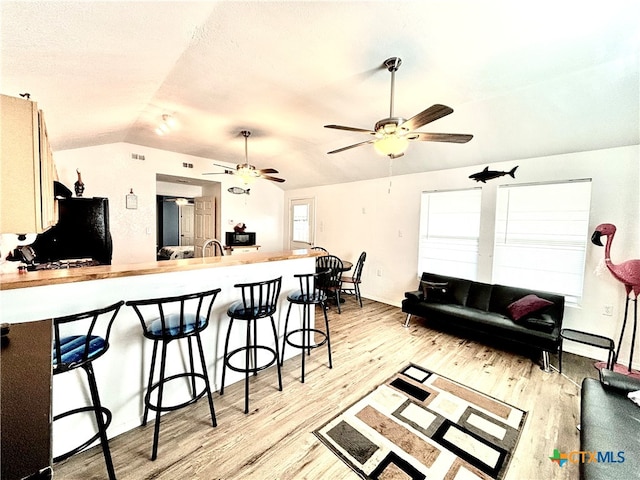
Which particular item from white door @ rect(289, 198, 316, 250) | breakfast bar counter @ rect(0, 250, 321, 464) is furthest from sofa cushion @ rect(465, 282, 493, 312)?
white door @ rect(289, 198, 316, 250)

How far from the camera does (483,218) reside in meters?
3.98

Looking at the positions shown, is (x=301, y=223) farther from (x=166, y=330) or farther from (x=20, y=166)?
(x=20, y=166)

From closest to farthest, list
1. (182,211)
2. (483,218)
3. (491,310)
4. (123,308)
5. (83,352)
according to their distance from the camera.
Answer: (83,352)
(123,308)
(491,310)
(483,218)
(182,211)

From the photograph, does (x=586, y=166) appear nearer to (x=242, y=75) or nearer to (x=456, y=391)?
(x=456, y=391)

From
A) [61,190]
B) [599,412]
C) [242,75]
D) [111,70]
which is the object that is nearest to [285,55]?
[242,75]

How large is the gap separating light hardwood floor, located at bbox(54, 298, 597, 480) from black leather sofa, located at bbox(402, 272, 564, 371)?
288 millimetres

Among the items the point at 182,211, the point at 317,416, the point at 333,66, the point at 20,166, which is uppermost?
the point at 333,66

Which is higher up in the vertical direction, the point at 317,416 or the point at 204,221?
the point at 204,221

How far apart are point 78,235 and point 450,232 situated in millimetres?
5386

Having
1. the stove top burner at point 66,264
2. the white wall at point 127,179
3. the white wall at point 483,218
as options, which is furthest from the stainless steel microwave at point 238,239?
the stove top burner at point 66,264

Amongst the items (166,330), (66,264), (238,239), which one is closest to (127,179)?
(66,264)

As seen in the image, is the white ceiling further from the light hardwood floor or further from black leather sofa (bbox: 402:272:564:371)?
the light hardwood floor

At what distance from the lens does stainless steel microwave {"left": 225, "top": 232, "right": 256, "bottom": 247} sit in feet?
19.8

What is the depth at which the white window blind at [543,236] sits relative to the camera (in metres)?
3.27
